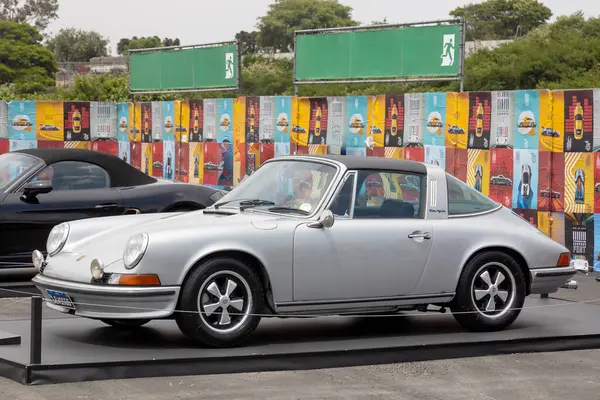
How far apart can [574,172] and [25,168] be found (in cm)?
651

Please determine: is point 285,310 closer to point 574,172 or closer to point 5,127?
point 574,172

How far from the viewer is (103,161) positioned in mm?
12422

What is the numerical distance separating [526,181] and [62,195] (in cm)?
587

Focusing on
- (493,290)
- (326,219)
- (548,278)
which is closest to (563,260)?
(548,278)

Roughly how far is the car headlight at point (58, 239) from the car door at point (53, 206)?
9.62ft

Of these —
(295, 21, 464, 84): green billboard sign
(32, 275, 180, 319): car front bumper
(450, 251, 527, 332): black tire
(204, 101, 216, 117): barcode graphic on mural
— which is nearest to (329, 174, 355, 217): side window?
(450, 251, 527, 332): black tire

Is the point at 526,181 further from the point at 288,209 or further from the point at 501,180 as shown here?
the point at 288,209

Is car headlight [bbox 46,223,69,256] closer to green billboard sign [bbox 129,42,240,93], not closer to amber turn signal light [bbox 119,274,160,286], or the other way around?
amber turn signal light [bbox 119,274,160,286]

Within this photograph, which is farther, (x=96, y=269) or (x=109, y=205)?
(x=109, y=205)

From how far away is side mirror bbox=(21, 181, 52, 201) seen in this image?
1157cm

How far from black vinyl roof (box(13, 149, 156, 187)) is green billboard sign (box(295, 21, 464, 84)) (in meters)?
5.44

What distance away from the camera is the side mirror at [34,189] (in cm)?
1157

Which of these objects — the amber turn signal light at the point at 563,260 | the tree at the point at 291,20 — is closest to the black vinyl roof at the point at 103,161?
the amber turn signal light at the point at 563,260

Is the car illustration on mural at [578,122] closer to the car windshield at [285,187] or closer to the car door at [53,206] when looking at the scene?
the car door at [53,206]
